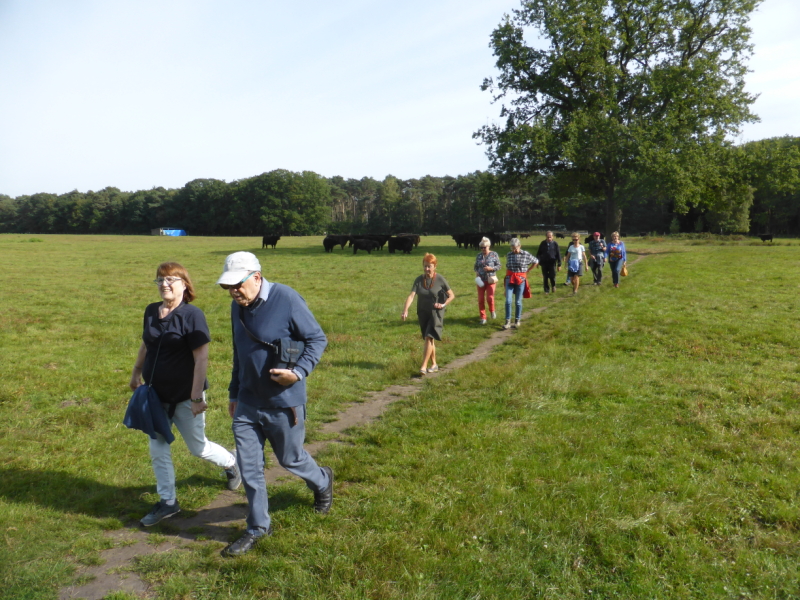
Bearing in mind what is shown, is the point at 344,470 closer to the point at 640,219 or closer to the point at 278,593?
the point at 278,593

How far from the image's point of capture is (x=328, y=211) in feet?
341

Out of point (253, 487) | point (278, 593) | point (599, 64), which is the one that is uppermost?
point (599, 64)

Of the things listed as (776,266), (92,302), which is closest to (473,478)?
(92,302)

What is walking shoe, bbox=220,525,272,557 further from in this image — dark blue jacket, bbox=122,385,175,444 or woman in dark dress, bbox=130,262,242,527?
dark blue jacket, bbox=122,385,175,444

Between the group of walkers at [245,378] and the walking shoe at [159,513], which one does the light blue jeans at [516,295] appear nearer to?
the group of walkers at [245,378]

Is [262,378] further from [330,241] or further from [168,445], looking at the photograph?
[330,241]

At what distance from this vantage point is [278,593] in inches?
141

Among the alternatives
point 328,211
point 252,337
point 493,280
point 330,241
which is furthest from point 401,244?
point 328,211

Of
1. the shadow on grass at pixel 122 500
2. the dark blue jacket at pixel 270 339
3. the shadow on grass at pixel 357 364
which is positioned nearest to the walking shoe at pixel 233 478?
the shadow on grass at pixel 122 500

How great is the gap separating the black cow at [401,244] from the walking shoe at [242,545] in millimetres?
35968

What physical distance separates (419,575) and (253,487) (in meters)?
1.30

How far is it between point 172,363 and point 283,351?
44.0 inches

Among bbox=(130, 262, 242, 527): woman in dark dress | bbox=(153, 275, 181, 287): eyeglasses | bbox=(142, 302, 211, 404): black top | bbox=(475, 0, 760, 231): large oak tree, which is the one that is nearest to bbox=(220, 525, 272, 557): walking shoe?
bbox=(130, 262, 242, 527): woman in dark dress

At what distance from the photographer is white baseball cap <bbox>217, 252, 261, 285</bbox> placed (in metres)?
3.72
